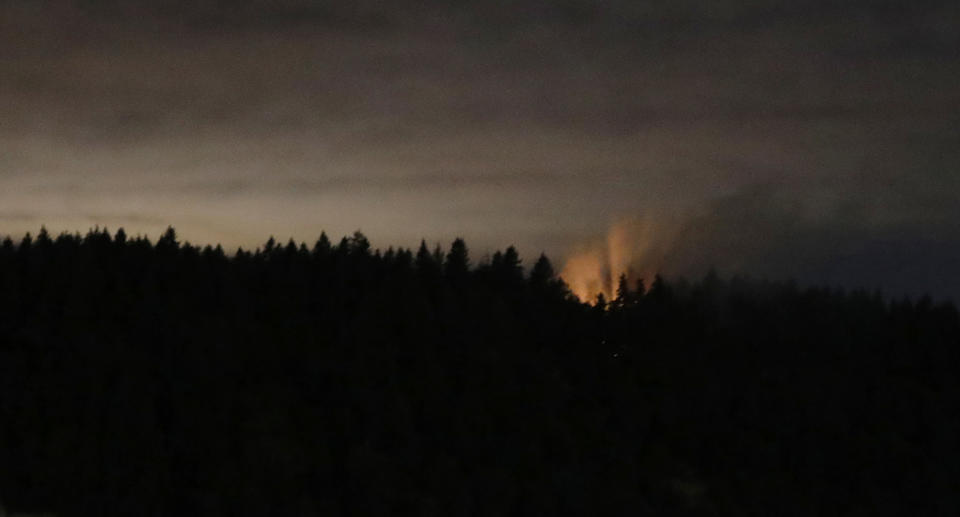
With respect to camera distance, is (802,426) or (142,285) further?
(142,285)

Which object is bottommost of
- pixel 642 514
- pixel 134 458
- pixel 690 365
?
pixel 642 514

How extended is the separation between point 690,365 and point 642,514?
3849cm

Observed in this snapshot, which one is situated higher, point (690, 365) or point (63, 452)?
point (690, 365)

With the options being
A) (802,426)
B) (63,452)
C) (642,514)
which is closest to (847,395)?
(802,426)

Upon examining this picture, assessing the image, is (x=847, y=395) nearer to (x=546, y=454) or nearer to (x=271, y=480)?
(x=546, y=454)

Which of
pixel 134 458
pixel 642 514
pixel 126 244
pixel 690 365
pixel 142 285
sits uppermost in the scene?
pixel 126 244

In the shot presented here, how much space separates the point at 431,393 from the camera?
87375 mm

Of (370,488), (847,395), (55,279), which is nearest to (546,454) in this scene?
(370,488)

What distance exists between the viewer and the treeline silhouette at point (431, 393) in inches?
2763

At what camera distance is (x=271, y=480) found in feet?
226

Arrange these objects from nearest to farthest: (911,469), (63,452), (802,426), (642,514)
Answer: (63,452)
(642,514)
(911,469)
(802,426)

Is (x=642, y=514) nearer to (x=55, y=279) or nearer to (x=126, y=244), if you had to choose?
(x=55, y=279)

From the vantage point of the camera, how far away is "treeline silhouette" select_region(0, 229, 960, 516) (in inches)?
2763

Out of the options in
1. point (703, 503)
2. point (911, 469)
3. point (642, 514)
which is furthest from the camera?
point (911, 469)
